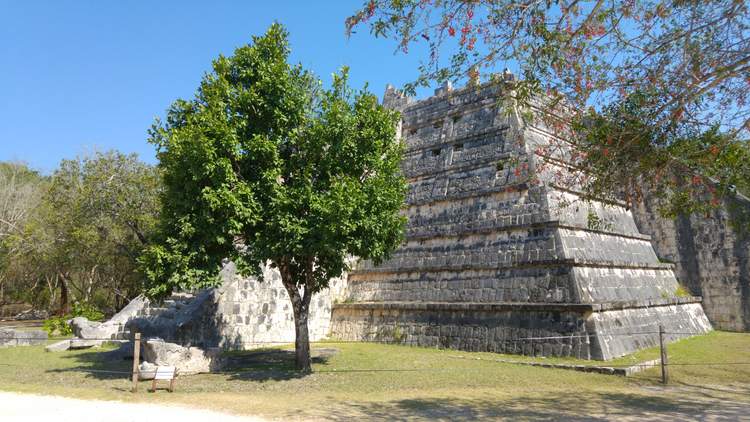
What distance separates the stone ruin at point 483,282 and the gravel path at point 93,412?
403 cm

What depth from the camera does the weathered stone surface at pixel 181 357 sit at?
1059cm

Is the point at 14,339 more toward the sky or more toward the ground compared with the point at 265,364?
more toward the sky

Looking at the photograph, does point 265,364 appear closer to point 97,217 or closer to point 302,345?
point 302,345

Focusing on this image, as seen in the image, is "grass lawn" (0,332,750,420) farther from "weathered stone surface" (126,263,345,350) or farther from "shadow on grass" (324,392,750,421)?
"weathered stone surface" (126,263,345,350)

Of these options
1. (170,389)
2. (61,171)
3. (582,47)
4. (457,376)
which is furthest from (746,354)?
(61,171)

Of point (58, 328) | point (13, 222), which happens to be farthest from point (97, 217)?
point (13, 222)

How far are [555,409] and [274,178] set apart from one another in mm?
6933

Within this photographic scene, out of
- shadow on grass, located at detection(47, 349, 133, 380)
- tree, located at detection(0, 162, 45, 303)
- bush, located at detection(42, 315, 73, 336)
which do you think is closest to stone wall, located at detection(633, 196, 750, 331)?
shadow on grass, located at detection(47, 349, 133, 380)

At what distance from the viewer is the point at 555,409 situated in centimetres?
767

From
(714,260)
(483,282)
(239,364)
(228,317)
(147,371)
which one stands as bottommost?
(239,364)

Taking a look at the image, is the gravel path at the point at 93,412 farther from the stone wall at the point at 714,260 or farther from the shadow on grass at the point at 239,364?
the stone wall at the point at 714,260

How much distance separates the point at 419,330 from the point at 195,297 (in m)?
6.81

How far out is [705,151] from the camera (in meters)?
7.52

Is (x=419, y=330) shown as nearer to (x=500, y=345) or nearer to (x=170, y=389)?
(x=500, y=345)
